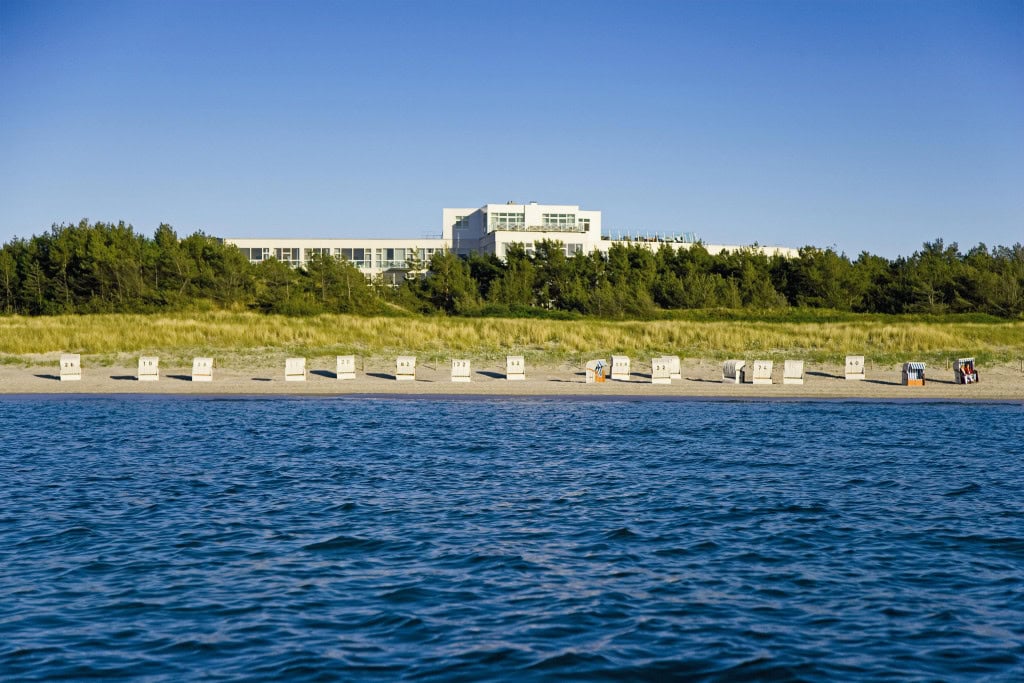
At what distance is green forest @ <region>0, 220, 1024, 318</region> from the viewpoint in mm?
68125

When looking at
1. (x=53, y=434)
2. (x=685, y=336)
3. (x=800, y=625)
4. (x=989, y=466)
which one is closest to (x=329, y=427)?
(x=53, y=434)

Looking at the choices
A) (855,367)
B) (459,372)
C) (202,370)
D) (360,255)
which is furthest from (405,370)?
(360,255)

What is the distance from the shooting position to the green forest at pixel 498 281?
2682 inches

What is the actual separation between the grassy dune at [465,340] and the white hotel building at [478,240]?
4651cm

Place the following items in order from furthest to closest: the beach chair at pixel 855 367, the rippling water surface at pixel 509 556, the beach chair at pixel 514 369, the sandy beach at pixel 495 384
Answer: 1. the beach chair at pixel 855 367
2. the beach chair at pixel 514 369
3. the sandy beach at pixel 495 384
4. the rippling water surface at pixel 509 556

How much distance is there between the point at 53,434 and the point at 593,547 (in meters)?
15.1

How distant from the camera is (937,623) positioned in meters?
10.2

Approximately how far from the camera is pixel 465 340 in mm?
44531

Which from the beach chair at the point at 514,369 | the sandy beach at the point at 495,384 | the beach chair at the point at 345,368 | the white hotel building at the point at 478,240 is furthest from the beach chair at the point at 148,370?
the white hotel building at the point at 478,240

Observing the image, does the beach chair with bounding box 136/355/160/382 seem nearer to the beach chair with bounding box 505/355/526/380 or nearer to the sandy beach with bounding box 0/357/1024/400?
the sandy beach with bounding box 0/357/1024/400

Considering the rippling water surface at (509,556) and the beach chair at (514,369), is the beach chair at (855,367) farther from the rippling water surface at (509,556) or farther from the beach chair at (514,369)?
the rippling water surface at (509,556)

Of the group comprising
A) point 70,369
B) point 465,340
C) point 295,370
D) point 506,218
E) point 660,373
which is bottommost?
point 70,369

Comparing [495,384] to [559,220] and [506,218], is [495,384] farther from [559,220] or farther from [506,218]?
[506,218]

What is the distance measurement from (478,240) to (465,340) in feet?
212
